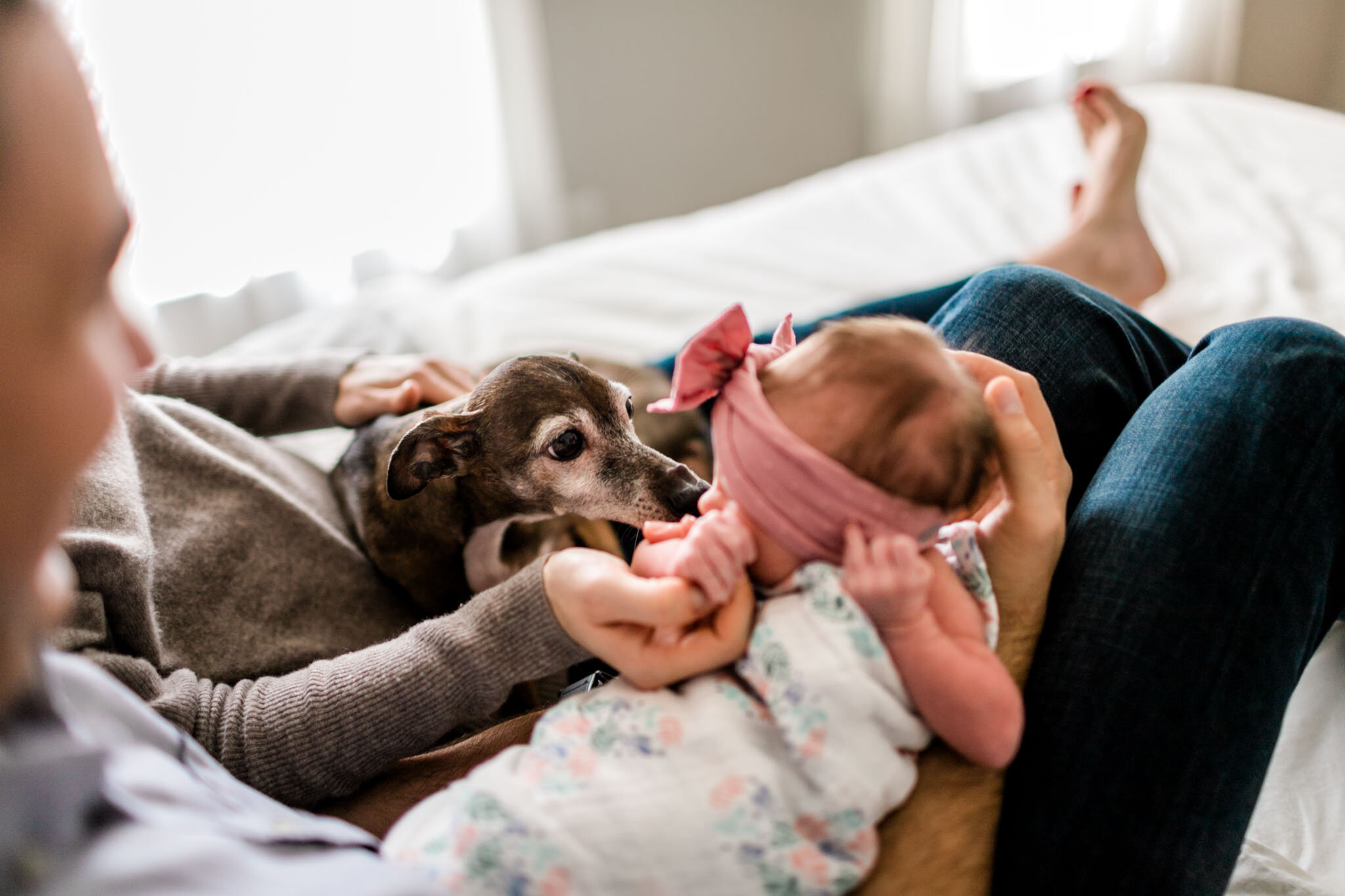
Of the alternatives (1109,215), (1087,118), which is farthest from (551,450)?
(1087,118)

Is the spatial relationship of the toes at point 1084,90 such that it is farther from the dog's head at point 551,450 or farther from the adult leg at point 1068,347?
the dog's head at point 551,450

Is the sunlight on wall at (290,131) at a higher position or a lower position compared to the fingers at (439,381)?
higher

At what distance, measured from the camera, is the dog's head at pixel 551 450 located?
46.9 inches

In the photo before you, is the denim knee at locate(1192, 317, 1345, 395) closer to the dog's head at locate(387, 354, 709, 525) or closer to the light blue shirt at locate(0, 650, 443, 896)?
the dog's head at locate(387, 354, 709, 525)

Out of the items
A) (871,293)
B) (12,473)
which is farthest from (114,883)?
(871,293)

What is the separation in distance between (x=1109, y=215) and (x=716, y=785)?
1616 mm

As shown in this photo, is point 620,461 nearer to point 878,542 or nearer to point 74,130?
point 878,542

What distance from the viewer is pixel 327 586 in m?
1.23

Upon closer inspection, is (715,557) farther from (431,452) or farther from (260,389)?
(260,389)

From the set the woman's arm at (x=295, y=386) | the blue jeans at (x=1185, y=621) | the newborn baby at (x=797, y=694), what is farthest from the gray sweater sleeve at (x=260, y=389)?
the blue jeans at (x=1185, y=621)

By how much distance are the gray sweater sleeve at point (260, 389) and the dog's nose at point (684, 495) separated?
0.61m

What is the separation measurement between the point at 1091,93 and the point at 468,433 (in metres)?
1.73

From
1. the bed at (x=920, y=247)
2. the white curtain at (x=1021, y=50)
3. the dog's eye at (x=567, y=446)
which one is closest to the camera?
the dog's eye at (x=567, y=446)

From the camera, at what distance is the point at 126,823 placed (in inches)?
25.3
